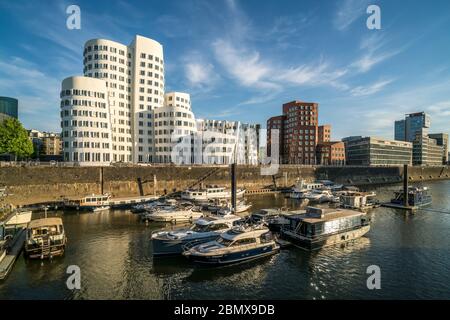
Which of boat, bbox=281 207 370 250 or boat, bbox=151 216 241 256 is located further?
boat, bbox=281 207 370 250

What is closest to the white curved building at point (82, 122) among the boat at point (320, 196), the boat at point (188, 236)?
the boat at point (188, 236)

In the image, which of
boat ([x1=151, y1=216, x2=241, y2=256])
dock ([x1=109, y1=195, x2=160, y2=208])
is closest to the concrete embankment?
dock ([x1=109, y1=195, x2=160, y2=208])

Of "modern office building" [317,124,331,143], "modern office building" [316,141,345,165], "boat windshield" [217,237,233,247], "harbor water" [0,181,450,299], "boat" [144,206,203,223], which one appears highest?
"modern office building" [317,124,331,143]

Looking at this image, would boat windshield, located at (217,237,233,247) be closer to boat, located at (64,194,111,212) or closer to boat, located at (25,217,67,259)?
boat, located at (25,217,67,259)

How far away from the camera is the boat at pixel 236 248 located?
28.4 meters

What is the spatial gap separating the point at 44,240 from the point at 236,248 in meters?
23.5

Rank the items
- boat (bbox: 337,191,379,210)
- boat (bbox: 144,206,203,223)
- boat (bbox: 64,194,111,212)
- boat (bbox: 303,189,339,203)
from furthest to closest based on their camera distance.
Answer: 1. boat (bbox: 303,189,339,203)
2. boat (bbox: 337,191,379,210)
3. boat (bbox: 64,194,111,212)
4. boat (bbox: 144,206,203,223)

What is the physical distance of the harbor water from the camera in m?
23.2

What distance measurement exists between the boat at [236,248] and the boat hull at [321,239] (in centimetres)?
407

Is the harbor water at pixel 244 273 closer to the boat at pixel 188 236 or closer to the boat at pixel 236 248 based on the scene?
the boat at pixel 236 248

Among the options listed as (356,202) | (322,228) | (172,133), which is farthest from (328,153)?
(322,228)

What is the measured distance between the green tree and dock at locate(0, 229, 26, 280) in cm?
4701
